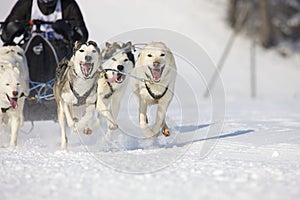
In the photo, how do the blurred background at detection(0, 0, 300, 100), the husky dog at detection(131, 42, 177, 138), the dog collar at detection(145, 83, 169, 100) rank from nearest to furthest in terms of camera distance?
the husky dog at detection(131, 42, 177, 138)
the dog collar at detection(145, 83, 169, 100)
the blurred background at detection(0, 0, 300, 100)

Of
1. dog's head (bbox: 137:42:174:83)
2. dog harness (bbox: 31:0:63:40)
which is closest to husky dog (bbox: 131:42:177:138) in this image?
dog's head (bbox: 137:42:174:83)

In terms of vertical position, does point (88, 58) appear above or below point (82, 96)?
above

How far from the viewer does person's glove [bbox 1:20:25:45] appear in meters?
6.39

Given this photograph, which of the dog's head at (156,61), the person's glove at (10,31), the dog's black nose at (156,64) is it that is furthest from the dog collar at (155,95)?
the person's glove at (10,31)

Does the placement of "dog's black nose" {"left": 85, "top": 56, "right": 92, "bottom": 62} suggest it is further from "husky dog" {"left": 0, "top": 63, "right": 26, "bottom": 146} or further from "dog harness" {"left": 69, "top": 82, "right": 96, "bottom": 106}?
"husky dog" {"left": 0, "top": 63, "right": 26, "bottom": 146}

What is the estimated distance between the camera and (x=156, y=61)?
5230 mm

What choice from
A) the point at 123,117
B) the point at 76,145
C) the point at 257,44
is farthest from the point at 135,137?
the point at 257,44

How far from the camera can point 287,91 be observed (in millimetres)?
21156

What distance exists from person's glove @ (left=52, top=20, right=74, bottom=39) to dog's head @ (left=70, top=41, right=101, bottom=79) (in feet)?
4.34

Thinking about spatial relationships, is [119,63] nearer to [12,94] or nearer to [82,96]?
[82,96]

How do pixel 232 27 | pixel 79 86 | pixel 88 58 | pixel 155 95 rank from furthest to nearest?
1. pixel 232 27
2. pixel 155 95
3. pixel 79 86
4. pixel 88 58

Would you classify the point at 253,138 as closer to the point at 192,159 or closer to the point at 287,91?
the point at 192,159

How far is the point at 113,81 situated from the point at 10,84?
1067mm

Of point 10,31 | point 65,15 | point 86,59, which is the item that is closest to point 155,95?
point 86,59
